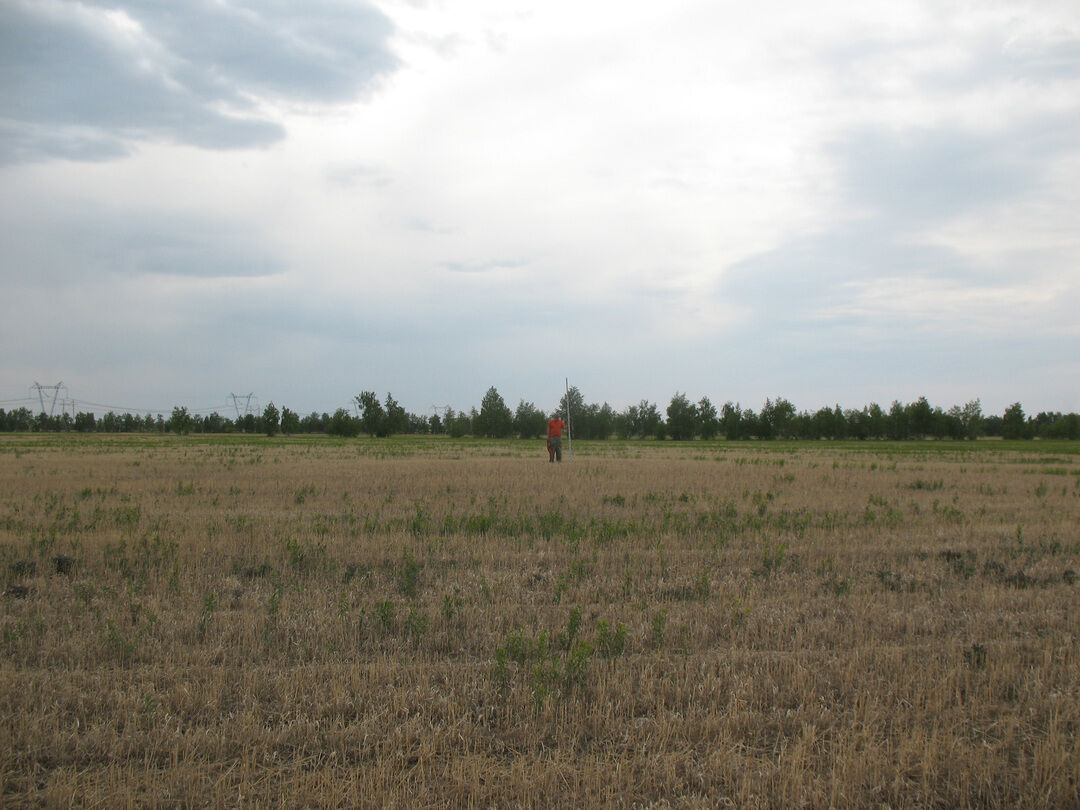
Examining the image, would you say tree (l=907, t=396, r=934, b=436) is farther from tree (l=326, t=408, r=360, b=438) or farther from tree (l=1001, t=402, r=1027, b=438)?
tree (l=326, t=408, r=360, b=438)

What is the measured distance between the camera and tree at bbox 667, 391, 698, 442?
422ft

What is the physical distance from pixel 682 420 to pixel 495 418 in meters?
36.6

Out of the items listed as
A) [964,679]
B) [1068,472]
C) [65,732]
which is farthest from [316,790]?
[1068,472]

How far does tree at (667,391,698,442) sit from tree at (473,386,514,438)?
3153cm

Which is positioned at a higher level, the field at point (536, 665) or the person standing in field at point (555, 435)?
the person standing in field at point (555, 435)

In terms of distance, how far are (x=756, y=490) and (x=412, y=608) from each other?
43.3ft

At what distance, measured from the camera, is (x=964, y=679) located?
5.25 meters

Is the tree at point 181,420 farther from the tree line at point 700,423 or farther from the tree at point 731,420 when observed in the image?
the tree at point 731,420

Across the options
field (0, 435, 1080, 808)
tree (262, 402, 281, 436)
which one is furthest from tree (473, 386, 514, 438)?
field (0, 435, 1080, 808)

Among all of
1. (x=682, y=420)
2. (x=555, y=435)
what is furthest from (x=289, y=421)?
(x=555, y=435)

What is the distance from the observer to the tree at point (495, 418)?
411 feet

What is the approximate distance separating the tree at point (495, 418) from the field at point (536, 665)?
113133 millimetres

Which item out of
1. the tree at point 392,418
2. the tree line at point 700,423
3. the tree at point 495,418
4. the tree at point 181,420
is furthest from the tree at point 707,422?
the tree at point 181,420

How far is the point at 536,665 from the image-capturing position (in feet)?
18.2
